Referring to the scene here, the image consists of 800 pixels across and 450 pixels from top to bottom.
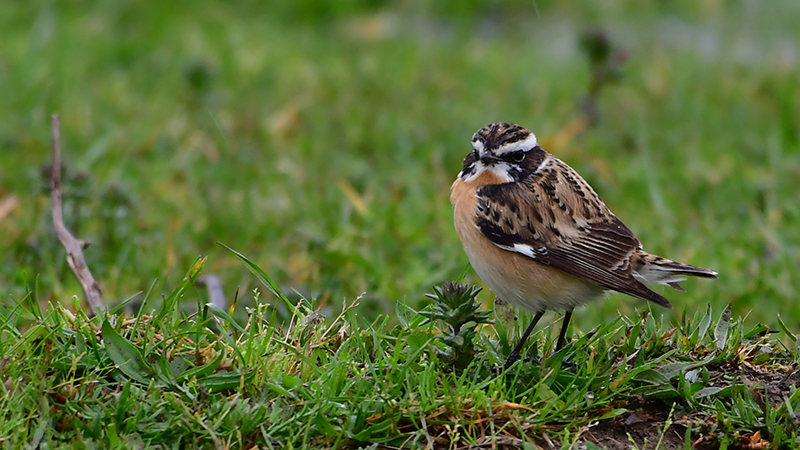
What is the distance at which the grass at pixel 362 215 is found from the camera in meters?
4.19

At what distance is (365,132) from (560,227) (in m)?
4.47

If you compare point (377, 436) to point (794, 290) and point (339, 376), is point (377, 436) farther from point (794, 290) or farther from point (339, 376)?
point (794, 290)

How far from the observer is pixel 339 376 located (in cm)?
426

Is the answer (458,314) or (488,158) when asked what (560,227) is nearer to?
(488,158)

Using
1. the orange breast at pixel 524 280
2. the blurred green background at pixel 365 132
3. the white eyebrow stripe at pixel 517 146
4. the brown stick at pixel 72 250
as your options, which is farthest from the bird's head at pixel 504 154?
the brown stick at pixel 72 250

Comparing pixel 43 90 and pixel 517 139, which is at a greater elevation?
pixel 517 139

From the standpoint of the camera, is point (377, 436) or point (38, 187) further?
point (38, 187)

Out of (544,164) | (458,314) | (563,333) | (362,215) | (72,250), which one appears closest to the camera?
(458,314)

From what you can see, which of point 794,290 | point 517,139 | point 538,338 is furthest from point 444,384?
point 794,290

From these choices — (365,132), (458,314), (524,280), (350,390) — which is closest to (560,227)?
(524,280)

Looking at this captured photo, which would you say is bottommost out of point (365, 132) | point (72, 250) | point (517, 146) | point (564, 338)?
point (365, 132)

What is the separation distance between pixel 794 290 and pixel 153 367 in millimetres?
4632

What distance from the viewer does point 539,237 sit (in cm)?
515

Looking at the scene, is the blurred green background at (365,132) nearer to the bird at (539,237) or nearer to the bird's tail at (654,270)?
the bird at (539,237)
